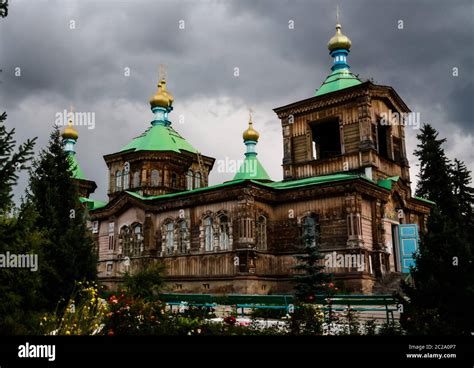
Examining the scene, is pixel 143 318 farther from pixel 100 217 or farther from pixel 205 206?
pixel 100 217

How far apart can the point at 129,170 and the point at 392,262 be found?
704 inches

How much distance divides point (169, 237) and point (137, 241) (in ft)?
7.25

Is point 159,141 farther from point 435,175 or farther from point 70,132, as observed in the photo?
point 435,175

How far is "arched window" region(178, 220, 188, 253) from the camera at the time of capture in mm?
23353

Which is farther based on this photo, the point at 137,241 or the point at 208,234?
the point at 137,241

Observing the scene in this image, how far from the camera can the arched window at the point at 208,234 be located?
73.0ft

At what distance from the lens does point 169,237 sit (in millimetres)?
24109

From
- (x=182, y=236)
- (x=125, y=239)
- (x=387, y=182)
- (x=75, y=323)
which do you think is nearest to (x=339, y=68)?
(x=387, y=182)

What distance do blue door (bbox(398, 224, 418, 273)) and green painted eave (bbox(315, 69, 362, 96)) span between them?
7985 millimetres

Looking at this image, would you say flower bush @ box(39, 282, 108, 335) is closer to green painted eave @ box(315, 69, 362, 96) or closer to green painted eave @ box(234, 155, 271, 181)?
green painted eave @ box(315, 69, 362, 96)

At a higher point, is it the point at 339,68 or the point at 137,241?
the point at 339,68

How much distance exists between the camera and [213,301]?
14.9 m

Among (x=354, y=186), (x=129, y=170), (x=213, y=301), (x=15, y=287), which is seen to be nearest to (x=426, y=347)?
(x=15, y=287)

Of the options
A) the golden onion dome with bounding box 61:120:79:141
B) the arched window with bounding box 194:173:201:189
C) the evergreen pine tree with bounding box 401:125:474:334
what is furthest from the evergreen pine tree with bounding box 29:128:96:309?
the golden onion dome with bounding box 61:120:79:141
